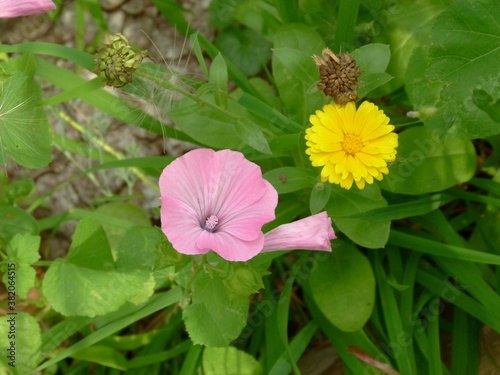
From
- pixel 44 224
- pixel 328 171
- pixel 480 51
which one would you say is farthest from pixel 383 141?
pixel 44 224

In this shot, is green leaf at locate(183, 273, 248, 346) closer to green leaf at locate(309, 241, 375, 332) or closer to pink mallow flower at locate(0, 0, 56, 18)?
green leaf at locate(309, 241, 375, 332)

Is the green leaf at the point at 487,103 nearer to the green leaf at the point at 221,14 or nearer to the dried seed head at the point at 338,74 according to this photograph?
the dried seed head at the point at 338,74

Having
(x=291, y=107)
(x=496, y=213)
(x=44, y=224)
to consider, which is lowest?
(x=44, y=224)

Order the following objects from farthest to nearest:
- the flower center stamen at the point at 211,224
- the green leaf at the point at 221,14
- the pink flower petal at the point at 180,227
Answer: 1. the green leaf at the point at 221,14
2. the flower center stamen at the point at 211,224
3. the pink flower petal at the point at 180,227

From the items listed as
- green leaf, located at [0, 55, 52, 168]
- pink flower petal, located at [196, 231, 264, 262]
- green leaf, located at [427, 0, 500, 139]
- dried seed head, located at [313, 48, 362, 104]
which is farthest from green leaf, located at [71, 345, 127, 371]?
green leaf, located at [427, 0, 500, 139]

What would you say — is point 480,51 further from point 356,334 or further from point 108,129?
point 108,129

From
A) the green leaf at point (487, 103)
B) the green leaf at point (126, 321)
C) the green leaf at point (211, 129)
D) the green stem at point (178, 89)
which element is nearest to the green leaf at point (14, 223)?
the green leaf at point (126, 321)
